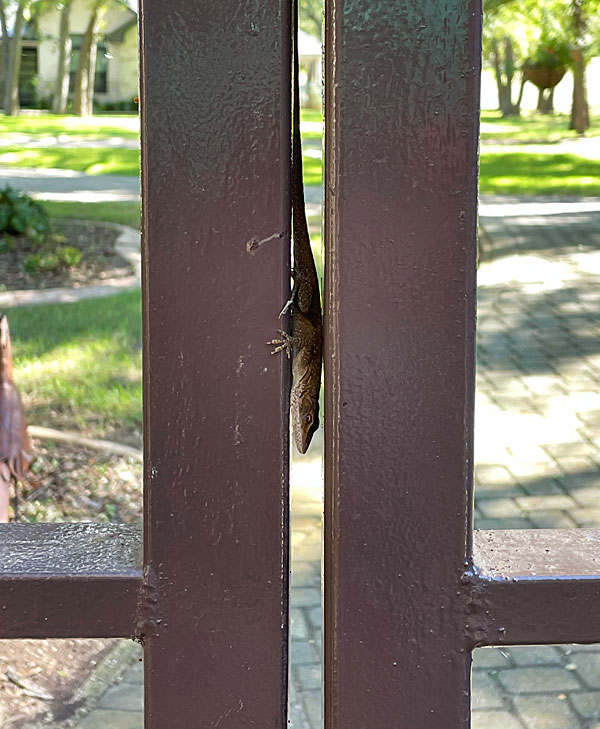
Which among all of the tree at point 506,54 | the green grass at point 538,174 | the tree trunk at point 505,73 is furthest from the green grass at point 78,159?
the tree trunk at point 505,73

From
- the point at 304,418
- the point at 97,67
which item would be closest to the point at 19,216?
the point at 304,418

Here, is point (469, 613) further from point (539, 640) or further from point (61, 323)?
point (61, 323)

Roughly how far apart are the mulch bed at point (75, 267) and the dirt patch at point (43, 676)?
5.41m

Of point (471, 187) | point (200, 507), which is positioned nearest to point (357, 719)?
point (200, 507)

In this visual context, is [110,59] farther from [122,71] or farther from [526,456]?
[526,456]

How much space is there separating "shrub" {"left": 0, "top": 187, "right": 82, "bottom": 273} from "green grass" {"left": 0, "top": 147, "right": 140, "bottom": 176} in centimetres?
745

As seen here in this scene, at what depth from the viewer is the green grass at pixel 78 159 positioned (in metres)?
17.6

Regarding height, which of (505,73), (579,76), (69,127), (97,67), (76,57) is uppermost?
(76,57)

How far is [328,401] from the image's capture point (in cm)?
97

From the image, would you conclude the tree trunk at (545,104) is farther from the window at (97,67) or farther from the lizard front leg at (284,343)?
the lizard front leg at (284,343)

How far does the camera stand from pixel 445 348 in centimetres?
94

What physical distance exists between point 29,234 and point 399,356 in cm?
926

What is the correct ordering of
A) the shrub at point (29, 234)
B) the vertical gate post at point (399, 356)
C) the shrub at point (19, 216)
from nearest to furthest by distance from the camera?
the vertical gate post at point (399, 356)
the shrub at point (29, 234)
the shrub at point (19, 216)

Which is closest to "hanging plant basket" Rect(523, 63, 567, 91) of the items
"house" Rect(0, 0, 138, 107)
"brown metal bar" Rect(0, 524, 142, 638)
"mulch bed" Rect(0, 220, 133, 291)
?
"house" Rect(0, 0, 138, 107)
